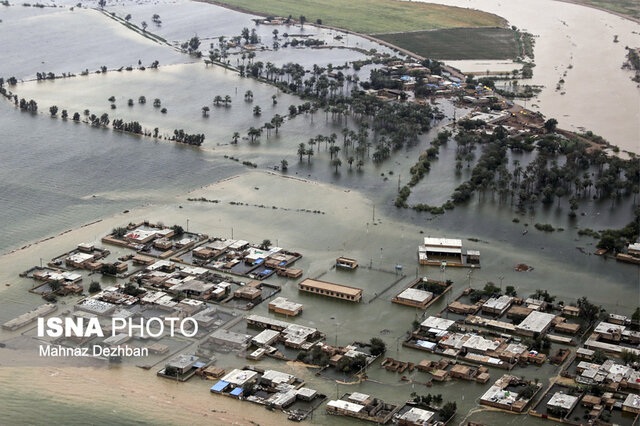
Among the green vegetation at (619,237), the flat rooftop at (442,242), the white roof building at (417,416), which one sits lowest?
the white roof building at (417,416)

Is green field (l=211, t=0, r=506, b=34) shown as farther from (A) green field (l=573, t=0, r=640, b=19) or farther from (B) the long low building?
→ (B) the long low building

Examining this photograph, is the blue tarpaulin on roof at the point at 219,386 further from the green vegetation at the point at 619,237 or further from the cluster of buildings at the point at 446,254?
the green vegetation at the point at 619,237

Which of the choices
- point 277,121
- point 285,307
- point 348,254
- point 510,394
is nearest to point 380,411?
point 510,394

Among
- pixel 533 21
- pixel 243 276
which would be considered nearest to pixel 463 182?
pixel 243 276

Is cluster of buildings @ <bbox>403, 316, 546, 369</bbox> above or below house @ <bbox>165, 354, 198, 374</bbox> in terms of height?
above

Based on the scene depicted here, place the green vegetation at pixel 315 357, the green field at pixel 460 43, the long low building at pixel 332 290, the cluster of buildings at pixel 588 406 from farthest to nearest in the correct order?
the green field at pixel 460 43
the long low building at pixel 332 290
the green vegetation at pixel 315 357
the cluster of buildings at pixel 588 406

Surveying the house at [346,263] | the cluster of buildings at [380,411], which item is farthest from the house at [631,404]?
the house at [346,263]

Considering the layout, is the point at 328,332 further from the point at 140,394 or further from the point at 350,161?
the point at 350,161

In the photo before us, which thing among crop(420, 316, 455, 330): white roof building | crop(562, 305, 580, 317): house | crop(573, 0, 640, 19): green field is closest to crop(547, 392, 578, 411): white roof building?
crop(420, 316, 455, 330): white roof building
